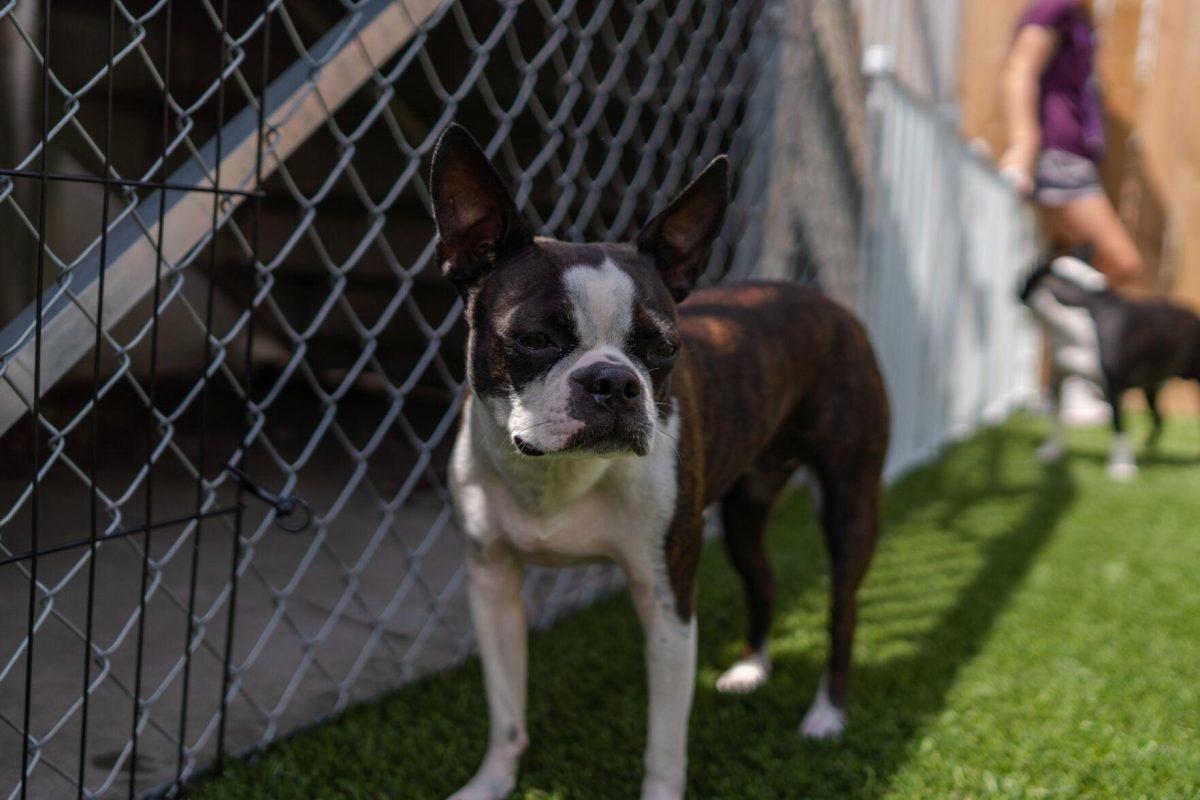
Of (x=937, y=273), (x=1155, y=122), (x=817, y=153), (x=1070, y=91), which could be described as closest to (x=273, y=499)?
(x=817, y=153)

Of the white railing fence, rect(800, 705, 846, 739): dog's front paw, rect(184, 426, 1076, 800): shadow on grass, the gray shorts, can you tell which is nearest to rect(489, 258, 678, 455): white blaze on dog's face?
rect(184, 426, 1076, 800): shadow on grass

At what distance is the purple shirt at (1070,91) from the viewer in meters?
5.96

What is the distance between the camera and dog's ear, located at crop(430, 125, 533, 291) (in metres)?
1.82

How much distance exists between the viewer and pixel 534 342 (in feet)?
5.94

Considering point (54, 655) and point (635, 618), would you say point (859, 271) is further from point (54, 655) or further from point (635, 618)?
point (54, 655)

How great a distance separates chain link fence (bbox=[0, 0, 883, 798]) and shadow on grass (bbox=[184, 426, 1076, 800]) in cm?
15

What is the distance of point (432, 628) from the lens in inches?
116

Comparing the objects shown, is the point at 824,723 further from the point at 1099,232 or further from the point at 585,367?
the point at 1099,232

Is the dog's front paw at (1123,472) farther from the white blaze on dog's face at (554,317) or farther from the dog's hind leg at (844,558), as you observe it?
the white blaze on dog's face at (554,317)

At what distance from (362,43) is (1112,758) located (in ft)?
6.85

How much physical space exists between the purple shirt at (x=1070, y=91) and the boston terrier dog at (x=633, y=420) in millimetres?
4103

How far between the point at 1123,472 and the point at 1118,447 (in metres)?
0.12

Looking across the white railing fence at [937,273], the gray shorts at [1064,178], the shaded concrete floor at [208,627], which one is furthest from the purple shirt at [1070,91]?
the shaded concrete floor at [208,627]

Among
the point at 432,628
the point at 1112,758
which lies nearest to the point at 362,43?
the point at 432,628
